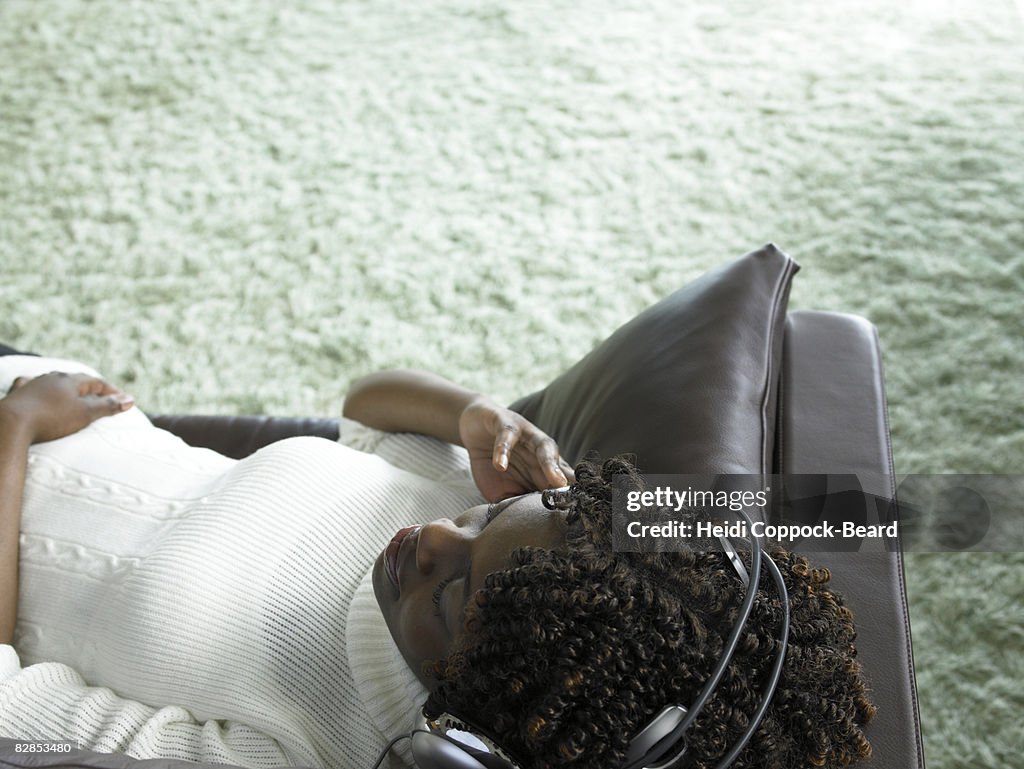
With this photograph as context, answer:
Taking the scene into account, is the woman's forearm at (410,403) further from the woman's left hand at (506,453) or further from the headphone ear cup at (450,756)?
the headphone ear cup at (450,756)

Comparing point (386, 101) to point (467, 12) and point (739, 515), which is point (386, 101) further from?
point (739, 515)

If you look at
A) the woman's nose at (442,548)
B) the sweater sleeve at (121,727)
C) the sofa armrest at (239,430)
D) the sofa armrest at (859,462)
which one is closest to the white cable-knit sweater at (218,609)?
the sweater sleeve at (121,727)

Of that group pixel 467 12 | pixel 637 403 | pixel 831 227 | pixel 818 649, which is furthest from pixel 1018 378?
pixel 467 12

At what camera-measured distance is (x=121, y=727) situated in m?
0.82

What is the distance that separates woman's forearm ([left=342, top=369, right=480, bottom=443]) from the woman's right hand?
29 centimetres

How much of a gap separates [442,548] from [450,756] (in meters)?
0.18

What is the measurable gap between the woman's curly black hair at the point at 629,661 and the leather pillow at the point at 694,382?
0.54 feet

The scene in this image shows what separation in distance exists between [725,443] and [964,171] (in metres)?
1.50

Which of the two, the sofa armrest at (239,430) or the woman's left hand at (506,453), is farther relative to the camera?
the sofa armrest at (239,430)

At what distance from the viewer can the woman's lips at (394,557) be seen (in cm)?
81

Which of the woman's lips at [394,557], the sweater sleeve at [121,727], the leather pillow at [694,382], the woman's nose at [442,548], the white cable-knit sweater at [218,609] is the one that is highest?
the leather pillow at [694,382]

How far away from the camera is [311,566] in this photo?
2.96 feet

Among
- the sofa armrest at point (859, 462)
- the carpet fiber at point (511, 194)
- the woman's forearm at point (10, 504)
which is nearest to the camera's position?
the sofa armrest at point (859, 462)

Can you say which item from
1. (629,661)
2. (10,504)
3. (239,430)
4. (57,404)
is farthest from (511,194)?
(629,661)
